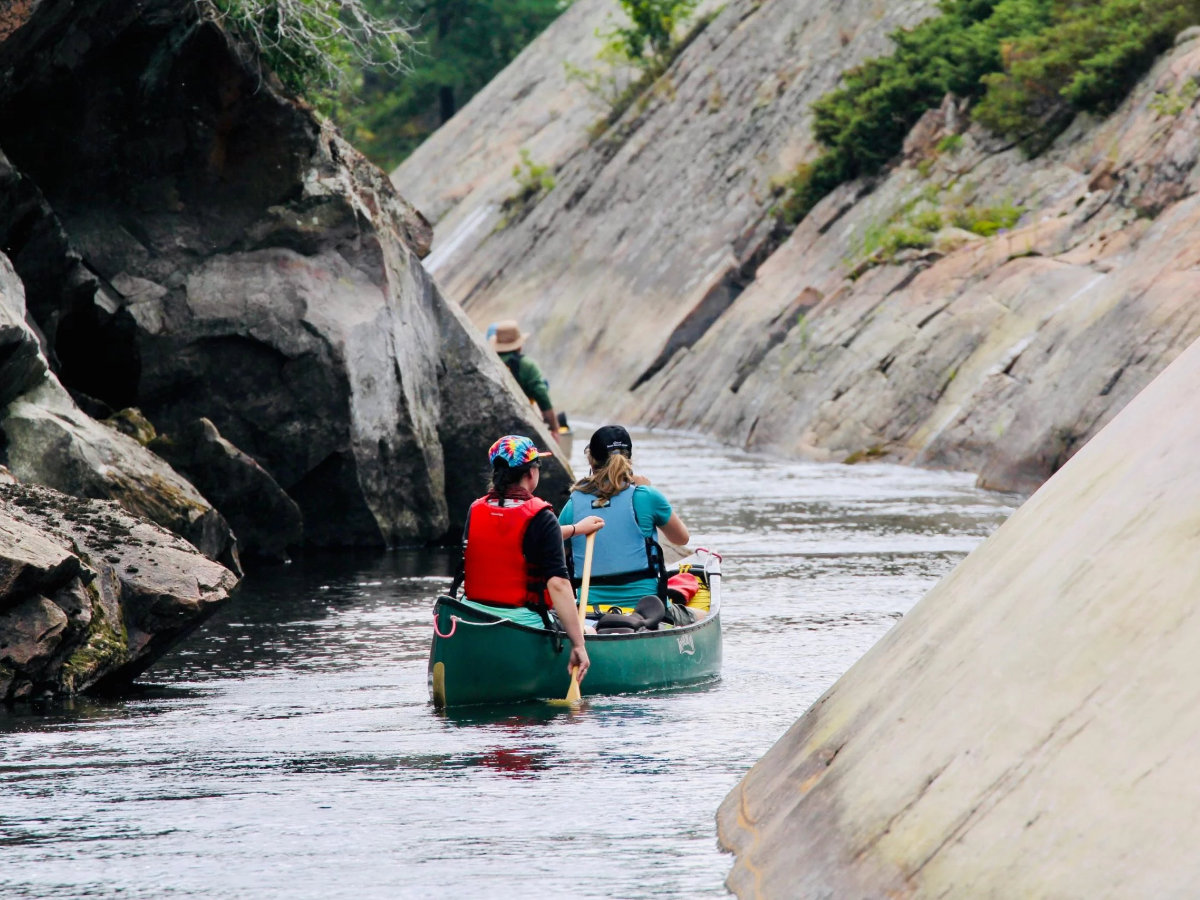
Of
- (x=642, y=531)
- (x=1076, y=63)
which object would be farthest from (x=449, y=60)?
(x=642, y=531)

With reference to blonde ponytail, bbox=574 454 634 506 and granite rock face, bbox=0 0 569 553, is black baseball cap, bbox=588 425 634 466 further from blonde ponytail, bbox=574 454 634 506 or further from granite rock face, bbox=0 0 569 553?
granite rock face, bbox=0 0 569 553

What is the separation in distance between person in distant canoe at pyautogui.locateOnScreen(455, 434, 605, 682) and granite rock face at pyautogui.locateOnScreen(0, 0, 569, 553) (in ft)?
23.7

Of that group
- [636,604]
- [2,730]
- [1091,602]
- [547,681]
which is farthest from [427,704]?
[1091,602]

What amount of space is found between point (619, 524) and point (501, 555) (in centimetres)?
111

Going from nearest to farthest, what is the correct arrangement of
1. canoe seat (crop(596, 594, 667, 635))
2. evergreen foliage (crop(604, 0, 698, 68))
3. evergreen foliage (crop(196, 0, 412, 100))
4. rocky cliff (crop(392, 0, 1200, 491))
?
canoe seat (crop(596, 594, 667, 635)) → evergreen foliage (crop(196, 0, 412, 100)) → rocky cliff (crop(392, 0, 1200, 491)) → evergreen foliage (crop(604, 0, 698, 68))

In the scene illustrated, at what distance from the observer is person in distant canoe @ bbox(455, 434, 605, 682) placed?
31.9ft

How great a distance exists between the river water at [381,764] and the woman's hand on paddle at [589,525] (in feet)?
3.39

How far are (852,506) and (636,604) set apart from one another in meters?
10.2

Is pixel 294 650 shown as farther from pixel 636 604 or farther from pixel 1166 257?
pixel 1166 257

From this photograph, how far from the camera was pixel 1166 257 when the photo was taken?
21.8 metres

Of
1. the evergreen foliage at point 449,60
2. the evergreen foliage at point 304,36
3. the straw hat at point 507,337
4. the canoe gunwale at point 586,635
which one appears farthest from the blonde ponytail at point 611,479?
the evergreen foliage at point 449,60

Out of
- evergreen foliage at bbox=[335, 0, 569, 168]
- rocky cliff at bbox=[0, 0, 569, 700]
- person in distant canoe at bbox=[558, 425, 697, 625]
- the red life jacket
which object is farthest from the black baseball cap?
evergreen foliage at bbox=[335, 0, 569, 168]

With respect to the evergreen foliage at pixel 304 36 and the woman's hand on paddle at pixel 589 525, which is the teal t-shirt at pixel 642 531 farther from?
the evergreen foliage at pixel 304 36

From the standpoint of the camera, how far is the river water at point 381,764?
6312 mm
